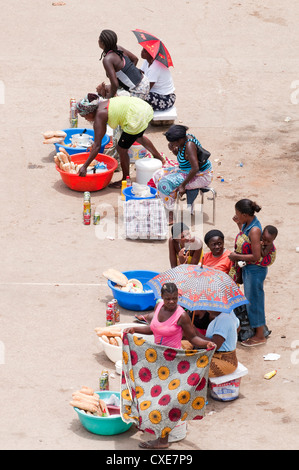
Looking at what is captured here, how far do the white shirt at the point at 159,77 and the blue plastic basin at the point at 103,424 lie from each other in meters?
7.78

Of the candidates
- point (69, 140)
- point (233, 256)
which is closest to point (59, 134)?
point (69, 140)

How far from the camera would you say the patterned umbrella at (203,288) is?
8.02 meters

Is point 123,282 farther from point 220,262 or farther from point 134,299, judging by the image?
point 220,262

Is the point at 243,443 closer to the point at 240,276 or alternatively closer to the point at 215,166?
the point at 240,276

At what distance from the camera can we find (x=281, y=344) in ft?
30.3

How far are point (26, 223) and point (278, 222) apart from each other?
A: 11.4 feet

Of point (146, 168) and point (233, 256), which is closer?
point (233, 256)

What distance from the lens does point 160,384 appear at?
746 cm

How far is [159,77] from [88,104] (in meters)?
2.61

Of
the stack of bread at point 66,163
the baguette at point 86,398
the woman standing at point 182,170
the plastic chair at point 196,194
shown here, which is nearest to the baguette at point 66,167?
the stack of bread at point 66,163

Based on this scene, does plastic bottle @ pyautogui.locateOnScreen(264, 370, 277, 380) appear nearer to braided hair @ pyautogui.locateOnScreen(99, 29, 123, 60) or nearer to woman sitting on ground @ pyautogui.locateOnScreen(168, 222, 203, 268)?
woman sitting on ground @ pyautogui.locateOnScreen(168, 222, 203, 268)

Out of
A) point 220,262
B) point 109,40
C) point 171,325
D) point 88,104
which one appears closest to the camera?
point 171,325

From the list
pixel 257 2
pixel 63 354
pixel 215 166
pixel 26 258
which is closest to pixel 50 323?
pixel 63 354
